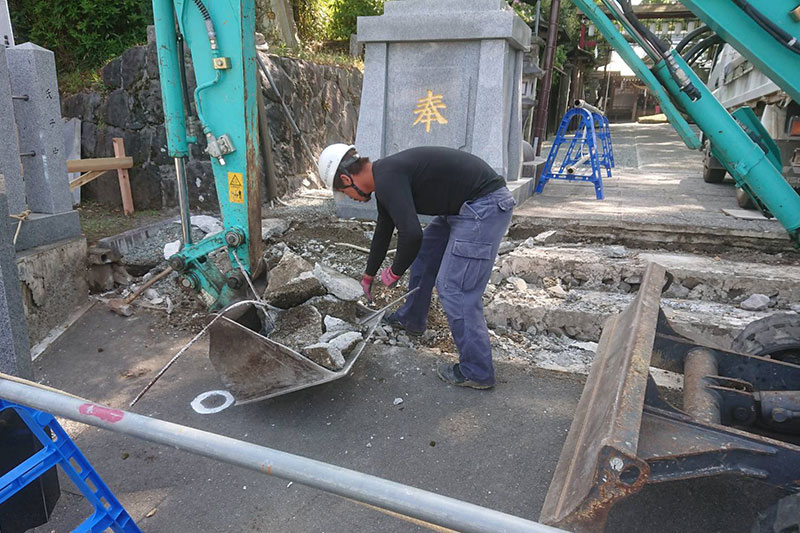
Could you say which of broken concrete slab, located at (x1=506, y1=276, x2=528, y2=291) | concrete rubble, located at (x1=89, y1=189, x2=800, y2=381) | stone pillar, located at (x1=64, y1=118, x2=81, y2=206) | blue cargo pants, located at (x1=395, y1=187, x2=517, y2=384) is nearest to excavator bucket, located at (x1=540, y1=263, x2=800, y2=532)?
blue cargo pants, located at (x1=395, y1=187, x2=517, y2=384)

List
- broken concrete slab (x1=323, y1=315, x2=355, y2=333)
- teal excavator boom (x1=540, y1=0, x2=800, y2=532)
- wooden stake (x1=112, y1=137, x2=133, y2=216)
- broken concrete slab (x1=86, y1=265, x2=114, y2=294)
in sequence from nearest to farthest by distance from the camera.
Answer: teal excavator boom (x1=540, y1=0, x2=800, y2=532)
broken concrete slab (x1=323, y1=315, x2=355, y2=333)
broken concrete slab (x1=86, y1=265, x2=114, y2=294)
wooden stake (x1=112, y1=137, x2=133, y2=216)

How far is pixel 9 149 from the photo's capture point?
389 centimetres

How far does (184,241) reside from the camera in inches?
161

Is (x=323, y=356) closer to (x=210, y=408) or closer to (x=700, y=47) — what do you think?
(x=210, y=408)

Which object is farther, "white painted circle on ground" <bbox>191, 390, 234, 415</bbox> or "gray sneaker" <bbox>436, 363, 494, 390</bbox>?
"gray sneaker" <bbox>436, 363, 494, 390</bbox>

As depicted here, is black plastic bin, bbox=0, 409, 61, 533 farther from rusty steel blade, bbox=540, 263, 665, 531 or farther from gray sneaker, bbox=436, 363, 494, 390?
gray sneaker, bbox=436, 363, 494, 390

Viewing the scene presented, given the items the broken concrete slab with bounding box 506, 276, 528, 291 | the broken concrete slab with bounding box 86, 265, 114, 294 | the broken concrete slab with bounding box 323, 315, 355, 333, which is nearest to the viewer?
the broken concrete slab with bounding box 323, 315, 355, 333

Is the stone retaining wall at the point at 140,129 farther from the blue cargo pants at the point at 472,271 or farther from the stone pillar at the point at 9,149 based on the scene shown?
the blue cargo pants at the point at 472,271

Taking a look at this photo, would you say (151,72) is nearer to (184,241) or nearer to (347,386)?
(184,241)

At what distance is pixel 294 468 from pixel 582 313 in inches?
126

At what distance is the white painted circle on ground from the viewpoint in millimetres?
3166

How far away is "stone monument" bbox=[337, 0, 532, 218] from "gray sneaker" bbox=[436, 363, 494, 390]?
3132 millimetres

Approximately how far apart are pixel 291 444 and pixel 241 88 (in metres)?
2.49

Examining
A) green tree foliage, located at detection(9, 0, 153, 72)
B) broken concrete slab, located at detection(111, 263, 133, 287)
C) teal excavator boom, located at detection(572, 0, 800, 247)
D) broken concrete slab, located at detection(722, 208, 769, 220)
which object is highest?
green tree foliage, located at detection(9, 0, 153, 72)
